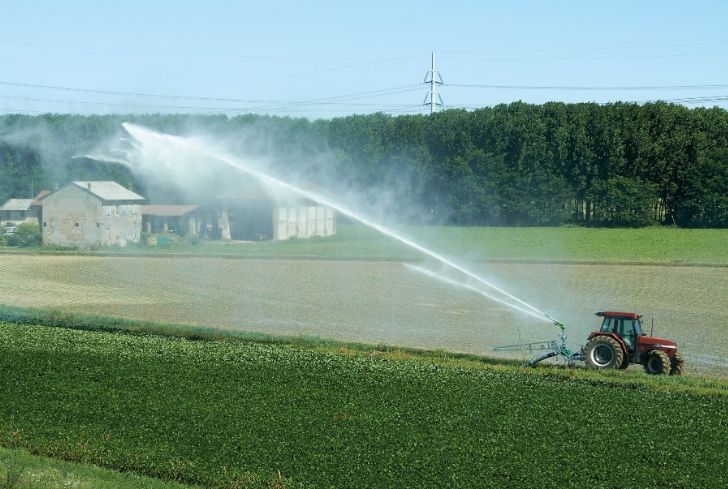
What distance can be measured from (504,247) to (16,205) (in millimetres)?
64745

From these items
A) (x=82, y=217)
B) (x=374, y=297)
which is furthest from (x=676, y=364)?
(x=82, y=217)

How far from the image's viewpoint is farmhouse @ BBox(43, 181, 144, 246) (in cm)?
8650

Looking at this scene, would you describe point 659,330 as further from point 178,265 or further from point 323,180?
point 323,180

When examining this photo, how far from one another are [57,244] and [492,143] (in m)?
50.8

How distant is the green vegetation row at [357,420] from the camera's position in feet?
64.6

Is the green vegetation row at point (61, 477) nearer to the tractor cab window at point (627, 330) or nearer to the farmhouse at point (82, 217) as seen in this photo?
the tractor cab window at point (627, 330)

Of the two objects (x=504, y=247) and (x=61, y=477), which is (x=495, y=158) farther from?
(x=61, y=477)

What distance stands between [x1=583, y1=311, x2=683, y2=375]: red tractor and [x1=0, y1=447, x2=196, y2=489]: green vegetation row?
53.0ft

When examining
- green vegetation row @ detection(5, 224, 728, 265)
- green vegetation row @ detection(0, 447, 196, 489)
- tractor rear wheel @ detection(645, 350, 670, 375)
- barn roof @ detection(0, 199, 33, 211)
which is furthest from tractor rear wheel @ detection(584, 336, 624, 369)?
barn roof @ detection(0, 199, 33, 211)

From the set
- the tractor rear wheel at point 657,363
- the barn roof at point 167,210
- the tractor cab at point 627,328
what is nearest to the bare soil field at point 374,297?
the tractor rear wheel at point 657,363

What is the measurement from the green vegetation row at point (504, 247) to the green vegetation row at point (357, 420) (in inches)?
1664

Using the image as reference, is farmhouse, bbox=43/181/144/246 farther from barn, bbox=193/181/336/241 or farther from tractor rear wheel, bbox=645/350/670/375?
tractor rear wheel, bbox=645/350/670/375

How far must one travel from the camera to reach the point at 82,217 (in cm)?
8700

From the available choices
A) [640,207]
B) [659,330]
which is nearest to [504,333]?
[659,330]
